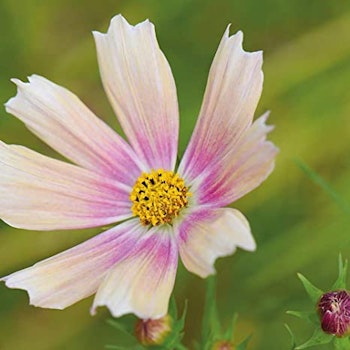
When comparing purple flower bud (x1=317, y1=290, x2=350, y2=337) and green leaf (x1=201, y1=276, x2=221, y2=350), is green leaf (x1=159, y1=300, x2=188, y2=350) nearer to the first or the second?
green leaf (x1=201, y1=276, x2=221, y2=350)

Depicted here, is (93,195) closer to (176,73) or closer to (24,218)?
(24,218)

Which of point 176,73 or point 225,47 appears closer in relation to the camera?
point 225,47

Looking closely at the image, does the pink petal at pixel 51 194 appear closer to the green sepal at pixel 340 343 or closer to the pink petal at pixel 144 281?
the pink petal at pixel 144 281

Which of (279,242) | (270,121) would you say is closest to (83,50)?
(270,121)

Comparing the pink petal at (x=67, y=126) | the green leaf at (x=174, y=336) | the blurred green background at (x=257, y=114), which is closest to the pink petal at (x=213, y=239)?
the green leaf at (x=174, y=336)

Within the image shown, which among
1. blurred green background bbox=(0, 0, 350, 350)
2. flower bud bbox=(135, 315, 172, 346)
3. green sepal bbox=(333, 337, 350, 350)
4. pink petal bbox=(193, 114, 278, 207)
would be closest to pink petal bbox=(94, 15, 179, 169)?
pink petal bbox=(193, 114, 278, 207)

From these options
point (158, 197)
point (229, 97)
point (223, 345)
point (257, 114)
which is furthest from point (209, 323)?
point (257, 114)

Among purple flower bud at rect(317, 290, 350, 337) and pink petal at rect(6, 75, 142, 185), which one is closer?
purple flower bud at rect(317, 290, 350, 337)
